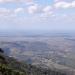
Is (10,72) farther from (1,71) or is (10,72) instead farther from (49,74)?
(49,74)

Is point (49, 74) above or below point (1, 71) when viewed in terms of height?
below

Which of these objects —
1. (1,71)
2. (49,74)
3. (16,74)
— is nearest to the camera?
(1,71)

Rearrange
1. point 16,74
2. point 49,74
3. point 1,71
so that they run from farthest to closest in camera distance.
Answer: point 49,74 → point 16,74 → point 1,71

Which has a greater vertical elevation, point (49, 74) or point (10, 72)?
point (10, 72)

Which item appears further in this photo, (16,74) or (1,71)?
(16,74)

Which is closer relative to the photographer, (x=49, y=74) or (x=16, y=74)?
(x=16, y=74)

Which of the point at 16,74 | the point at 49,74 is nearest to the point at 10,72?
the point at 16,74

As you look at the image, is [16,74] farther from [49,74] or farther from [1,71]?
[49,74]
